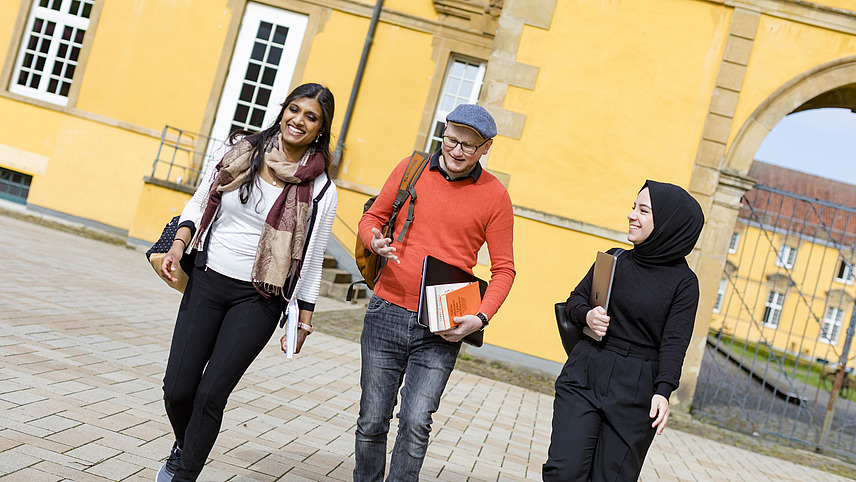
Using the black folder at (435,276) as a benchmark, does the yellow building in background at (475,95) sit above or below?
above

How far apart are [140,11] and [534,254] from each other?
10091 millimetres

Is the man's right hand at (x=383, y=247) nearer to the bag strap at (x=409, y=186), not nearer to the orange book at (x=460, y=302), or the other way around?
the bag strap at (x=409, y=186)

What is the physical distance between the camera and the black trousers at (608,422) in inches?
129

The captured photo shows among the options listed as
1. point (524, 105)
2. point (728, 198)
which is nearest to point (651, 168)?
point (728, 198)

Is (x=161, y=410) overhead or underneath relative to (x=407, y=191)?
underneath

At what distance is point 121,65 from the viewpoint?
1541cm

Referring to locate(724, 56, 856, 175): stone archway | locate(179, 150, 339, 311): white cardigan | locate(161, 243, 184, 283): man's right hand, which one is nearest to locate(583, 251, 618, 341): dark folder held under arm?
locate(179, 150, 339, 311): white cardigan

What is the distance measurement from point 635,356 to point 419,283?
0.99 meters

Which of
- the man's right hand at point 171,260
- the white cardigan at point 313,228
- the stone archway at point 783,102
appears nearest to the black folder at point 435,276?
the white cardigan at point 313,228

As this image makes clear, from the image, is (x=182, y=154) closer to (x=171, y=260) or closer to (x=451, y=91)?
(x=451, y=91)

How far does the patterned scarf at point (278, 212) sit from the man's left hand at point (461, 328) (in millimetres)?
720

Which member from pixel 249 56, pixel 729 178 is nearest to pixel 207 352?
pixel 729 178

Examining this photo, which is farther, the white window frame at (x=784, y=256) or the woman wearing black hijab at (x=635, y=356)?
the white window frame at (x=784, y=256)

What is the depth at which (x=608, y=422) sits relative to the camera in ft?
10.9
